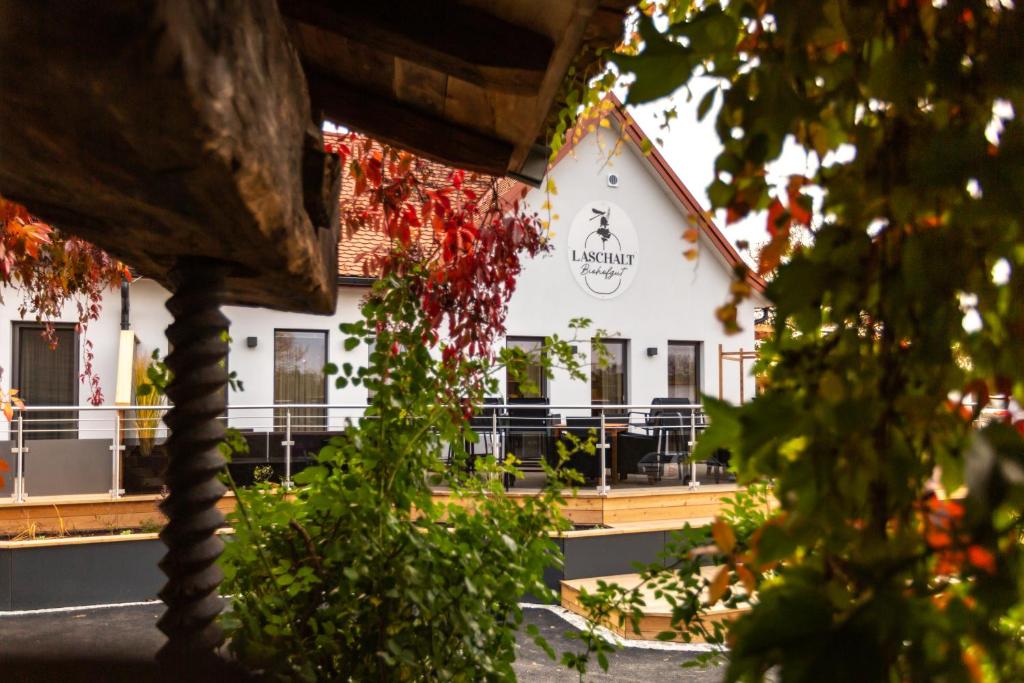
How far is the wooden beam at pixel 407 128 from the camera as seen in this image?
6.06ft

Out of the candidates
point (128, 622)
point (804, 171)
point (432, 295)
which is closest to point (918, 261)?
point (804, 171)

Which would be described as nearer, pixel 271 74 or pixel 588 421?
pixel 271 74

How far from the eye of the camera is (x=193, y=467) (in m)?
1.22

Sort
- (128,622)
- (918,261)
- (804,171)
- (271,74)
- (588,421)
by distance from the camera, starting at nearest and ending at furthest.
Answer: (918,261) < (804,171) < (271,74) < (128,622) < (588,421)

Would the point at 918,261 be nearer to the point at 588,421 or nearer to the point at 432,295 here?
the point at 432,295

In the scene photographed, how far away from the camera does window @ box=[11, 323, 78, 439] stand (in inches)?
377

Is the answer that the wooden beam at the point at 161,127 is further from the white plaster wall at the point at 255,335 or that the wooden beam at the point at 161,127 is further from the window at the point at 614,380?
the window at the point at 614,380

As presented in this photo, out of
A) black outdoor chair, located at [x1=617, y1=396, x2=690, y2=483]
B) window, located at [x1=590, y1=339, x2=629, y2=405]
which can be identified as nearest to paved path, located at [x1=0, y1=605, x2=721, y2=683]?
black outdoor chair, located at [x1=617, y1=396, x2=690, y2=483]

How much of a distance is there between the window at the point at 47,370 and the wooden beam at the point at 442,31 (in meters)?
10.0

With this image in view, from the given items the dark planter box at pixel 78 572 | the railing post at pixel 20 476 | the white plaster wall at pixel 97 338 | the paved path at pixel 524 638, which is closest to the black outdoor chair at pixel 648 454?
the paved path at pixel 524 638

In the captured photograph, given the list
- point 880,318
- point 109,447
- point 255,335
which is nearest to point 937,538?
point 880,318

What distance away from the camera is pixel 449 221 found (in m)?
3.18

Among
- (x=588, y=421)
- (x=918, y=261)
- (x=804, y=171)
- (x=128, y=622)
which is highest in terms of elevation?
(x=804, y=171)

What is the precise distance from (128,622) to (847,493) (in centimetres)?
612
